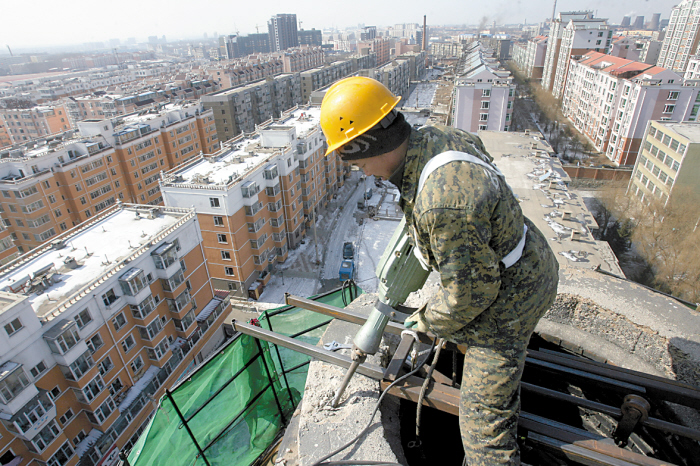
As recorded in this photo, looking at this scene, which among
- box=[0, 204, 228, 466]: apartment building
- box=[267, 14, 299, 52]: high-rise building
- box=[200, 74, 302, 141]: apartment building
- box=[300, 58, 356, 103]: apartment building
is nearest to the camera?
box=[0, 204, 228, 466]: apartment building

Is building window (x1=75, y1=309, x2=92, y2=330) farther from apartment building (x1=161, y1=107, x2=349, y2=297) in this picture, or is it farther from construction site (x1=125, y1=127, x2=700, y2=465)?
construction site (x1=125, y1=127, x2=700, y2=465)

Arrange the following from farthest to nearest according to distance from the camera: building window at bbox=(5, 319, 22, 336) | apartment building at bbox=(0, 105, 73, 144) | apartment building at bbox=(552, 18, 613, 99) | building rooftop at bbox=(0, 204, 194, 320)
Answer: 1. apartment building at bbox=(552, 18, 613, 99)
2. apartment building at bbox=(0, 105, 73, 144)
3. building rooftop at bbox=(0, 204, 194, 320)
4. building window at bbox=(5, 319, 22, 336)

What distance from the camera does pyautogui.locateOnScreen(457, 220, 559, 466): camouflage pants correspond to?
103 inches

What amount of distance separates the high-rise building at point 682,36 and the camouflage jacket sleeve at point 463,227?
246ft

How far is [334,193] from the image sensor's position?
115ft

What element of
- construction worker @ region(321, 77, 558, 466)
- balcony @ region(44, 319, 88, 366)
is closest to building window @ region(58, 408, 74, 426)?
balcony @ region(44, 319, 88, 366)

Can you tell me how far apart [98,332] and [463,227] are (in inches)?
581

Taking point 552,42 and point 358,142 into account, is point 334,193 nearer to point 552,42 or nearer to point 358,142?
point 358,142

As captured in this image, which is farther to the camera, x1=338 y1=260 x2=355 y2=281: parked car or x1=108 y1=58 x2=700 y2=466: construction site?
x1=338 y1=260 x2=355 y2=281: parked car

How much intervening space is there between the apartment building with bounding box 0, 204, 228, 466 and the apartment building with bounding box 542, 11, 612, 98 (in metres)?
61.6

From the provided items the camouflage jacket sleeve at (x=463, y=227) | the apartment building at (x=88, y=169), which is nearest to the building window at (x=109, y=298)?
the camouflage jacket sleeve at (x=463, y=227)

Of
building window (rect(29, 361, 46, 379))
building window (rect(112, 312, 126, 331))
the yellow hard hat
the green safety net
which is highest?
the yellow hard hat

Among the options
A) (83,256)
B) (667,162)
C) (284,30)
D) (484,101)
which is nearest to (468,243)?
(83,256)

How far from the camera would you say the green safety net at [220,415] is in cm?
501
